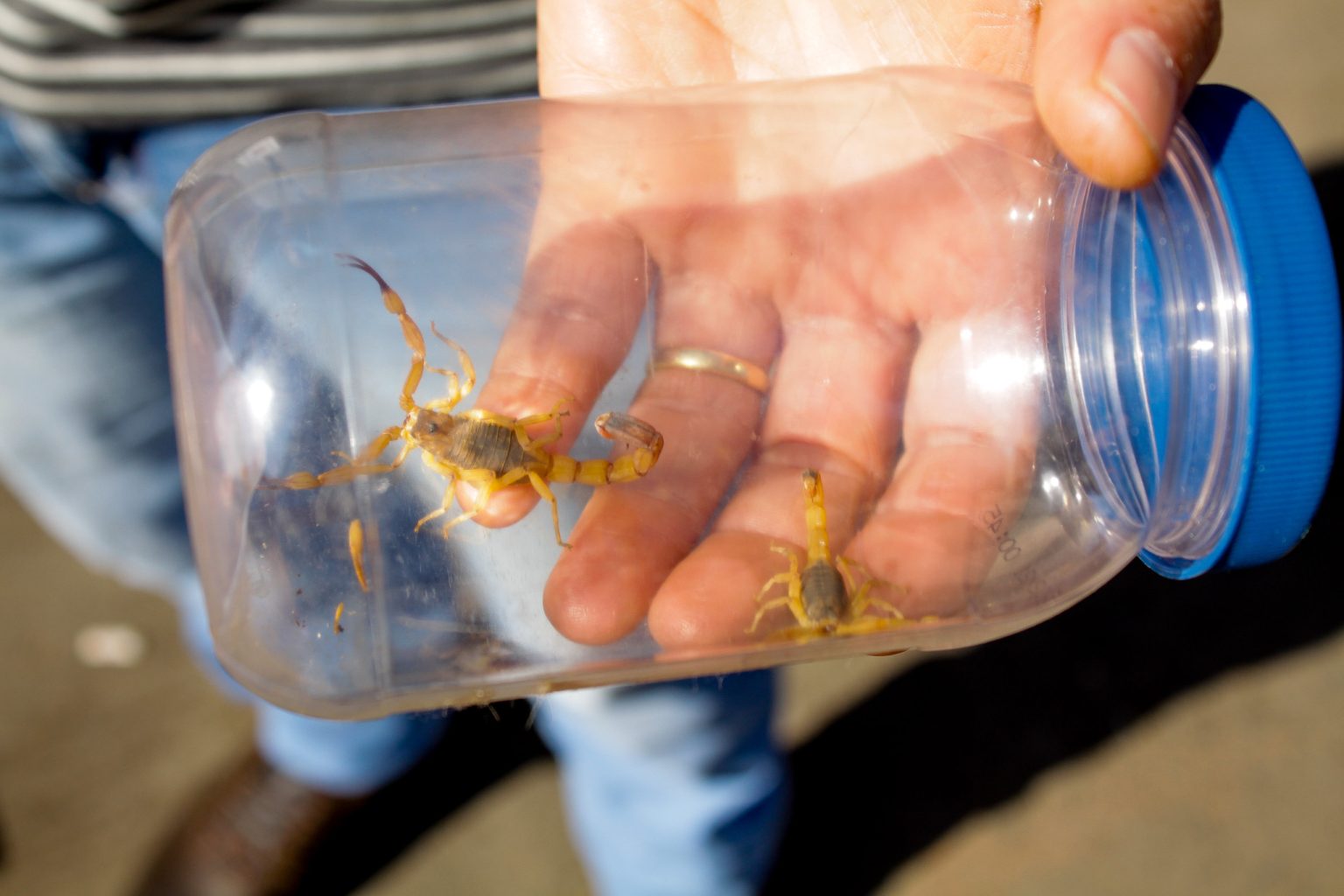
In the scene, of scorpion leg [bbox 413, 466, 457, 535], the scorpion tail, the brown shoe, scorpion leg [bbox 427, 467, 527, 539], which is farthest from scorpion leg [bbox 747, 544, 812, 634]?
the brown shoe

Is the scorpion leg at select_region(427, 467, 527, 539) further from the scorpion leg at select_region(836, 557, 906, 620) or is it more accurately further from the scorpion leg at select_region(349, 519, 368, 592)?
the scorpion leg at select_region(836, 557, 906, 620)

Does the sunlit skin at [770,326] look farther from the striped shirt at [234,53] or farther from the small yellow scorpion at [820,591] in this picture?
the striped shirt at [234,53]

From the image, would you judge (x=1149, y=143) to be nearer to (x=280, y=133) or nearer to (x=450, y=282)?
(x=450, y=282)

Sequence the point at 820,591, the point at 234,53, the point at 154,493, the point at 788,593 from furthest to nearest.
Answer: the point at 154,493 → the point at 234,53 → the point at 788,593 → the point at 820,591

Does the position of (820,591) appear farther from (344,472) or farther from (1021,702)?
(1021,702)

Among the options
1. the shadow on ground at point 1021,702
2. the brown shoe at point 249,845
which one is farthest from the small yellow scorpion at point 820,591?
the brown shoe at point 249,845

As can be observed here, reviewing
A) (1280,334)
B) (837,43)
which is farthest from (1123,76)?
(837,43)

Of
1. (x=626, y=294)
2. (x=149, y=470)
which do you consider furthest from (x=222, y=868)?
(x=626, y=294)

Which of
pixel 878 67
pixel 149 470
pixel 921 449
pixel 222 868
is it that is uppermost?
pixel 878 67
